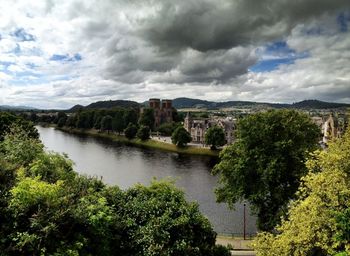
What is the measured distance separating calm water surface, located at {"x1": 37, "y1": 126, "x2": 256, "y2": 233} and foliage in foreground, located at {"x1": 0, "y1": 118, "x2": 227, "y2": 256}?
21440 mm

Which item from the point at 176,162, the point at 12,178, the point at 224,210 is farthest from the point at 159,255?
the point at 176,162

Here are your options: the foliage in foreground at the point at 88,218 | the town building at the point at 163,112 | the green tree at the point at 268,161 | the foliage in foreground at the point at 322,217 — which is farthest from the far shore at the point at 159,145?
the foliage in foreground at the point at 322,217

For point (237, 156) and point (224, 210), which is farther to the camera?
point (224, 210)

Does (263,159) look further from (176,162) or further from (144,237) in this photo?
(176,162)

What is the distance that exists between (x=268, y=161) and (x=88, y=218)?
2076 cm

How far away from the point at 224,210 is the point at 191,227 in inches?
1159

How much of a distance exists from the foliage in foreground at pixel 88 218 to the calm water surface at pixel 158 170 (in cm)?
2144

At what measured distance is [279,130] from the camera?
3588 centimetres

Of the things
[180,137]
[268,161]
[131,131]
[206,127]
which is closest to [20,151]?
[268,161]

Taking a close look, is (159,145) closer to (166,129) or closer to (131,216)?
(166,129)

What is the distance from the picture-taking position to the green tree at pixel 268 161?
109ft

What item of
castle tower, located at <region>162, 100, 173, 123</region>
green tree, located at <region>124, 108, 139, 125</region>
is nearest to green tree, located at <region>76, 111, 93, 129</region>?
green tree, located at <region>124, 108, 139, 125</region>

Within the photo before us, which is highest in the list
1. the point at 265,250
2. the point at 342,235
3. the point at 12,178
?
the point at 12,178

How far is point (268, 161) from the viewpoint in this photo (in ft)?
113
